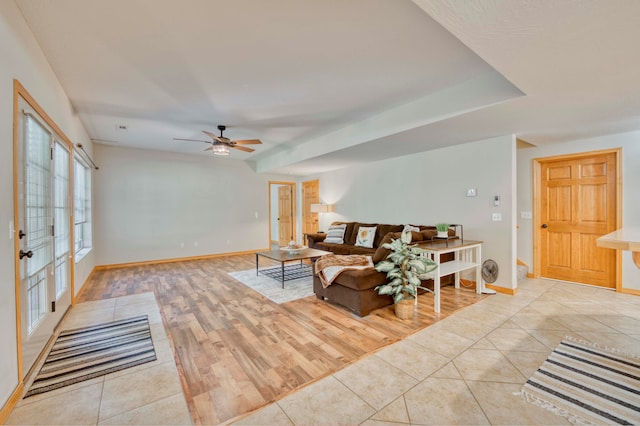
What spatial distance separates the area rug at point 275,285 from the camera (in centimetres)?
389

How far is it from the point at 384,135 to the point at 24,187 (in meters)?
3.79

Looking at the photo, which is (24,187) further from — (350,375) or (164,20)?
(350,375)

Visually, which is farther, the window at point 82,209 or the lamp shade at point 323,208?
the lamp shade at point 323,208

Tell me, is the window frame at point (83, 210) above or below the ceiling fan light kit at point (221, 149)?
below

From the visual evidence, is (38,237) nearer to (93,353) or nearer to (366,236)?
(93,353)

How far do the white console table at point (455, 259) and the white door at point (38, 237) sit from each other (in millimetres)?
3761

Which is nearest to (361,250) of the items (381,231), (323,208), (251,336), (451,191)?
(381,231)

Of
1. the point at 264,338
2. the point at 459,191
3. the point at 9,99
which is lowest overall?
the point at 264,338

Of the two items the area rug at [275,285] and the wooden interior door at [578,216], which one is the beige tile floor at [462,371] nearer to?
the wooden interior door at [578,216]

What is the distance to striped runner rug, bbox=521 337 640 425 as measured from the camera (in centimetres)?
166

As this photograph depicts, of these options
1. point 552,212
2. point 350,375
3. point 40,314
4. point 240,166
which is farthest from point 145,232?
point 552,212

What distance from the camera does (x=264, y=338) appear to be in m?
2.65

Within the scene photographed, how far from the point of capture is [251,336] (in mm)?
2701

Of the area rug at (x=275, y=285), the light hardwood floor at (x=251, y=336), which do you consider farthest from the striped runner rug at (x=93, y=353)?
the area rug at (x=275, y=285)
